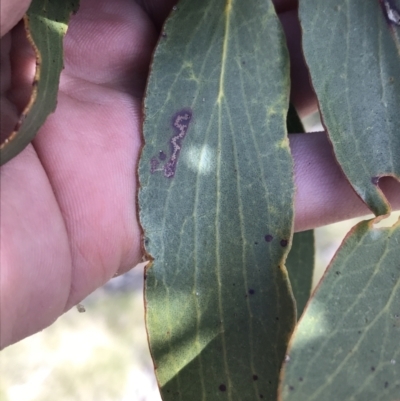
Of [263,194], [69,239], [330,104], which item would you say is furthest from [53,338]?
[330,104]

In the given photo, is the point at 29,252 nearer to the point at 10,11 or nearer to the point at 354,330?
the point at 10,11

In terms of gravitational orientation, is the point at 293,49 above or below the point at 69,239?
above

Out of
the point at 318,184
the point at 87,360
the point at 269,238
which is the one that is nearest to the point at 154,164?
the point at 269,238

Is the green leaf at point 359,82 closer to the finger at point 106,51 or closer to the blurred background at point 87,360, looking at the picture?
the finger at point 106,51

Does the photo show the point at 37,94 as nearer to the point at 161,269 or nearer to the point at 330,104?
the point at 161,269

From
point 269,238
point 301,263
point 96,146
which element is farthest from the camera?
Answer: point 301,263

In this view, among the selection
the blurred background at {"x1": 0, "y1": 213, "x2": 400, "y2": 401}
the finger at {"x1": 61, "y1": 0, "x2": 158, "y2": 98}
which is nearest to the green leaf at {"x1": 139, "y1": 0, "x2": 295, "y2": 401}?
the finger at {"x1": 61, "y1": 0, "x2": 158, "y2": 98}

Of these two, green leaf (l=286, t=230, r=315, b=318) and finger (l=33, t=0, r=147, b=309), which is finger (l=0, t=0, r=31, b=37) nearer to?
finger (l=33, t=0, r=147, b=309)
